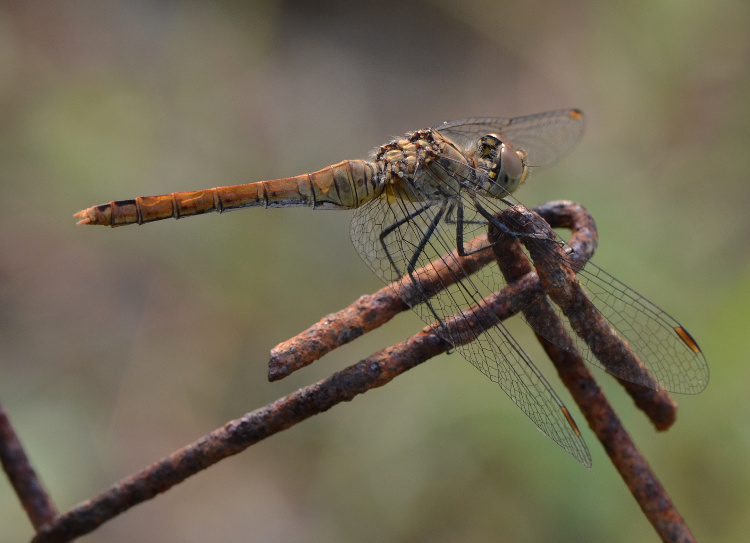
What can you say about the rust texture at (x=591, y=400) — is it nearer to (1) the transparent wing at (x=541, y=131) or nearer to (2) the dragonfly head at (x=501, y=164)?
(2) the dragonfly head at (x=501, y=164)

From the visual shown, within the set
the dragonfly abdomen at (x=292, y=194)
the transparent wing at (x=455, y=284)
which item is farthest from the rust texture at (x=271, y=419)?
the dragonfly abdomen at (x=292, y=194)

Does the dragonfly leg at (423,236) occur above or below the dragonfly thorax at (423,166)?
below

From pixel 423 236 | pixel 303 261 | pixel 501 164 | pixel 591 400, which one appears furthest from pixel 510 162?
pixel 303 261

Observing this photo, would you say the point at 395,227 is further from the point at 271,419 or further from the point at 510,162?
the point at 271,419

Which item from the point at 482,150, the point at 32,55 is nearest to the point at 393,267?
the point at 482,150

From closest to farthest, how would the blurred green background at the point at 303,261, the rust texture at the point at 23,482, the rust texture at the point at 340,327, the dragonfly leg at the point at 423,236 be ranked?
the rust texture at the point at 340,327 < the rust texture at the point at 23,482 < the dragonfly leg at the point at 423,236 < the blurred green background at the point at 303,261

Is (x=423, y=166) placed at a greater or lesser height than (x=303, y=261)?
lesser
